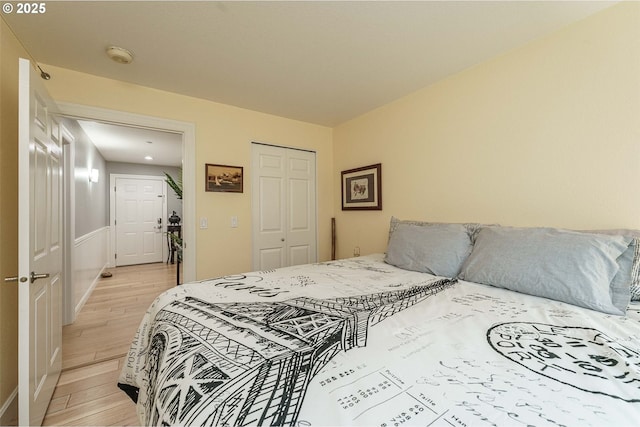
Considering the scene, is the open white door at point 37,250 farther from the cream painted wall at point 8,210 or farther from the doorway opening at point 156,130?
the doorway opening at point 156,130

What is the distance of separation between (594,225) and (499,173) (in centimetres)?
64

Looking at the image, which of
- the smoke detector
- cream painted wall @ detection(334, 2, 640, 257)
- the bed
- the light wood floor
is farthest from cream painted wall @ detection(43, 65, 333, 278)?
cream painted wall @ detection(334, 2, 640, 257)

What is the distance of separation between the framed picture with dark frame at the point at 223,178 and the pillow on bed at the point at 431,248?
5.81 feet

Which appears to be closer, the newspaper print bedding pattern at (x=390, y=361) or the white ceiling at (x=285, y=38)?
the newspaper print bedding pattern at (x=390, y=361)

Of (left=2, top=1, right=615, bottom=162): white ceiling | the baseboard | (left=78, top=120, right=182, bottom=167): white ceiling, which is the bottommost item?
the baseboard

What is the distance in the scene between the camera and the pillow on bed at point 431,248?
1846 millimetres

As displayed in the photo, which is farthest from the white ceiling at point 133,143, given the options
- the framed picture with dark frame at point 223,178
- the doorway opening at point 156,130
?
the framed picture with dark frame at point 223,178

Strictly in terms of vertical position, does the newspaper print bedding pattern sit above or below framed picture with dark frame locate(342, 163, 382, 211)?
below

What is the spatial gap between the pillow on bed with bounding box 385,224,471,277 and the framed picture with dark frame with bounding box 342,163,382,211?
2.78 feet

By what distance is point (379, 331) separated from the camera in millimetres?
970

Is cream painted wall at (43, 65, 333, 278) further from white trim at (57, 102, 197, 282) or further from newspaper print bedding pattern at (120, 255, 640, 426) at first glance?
newspaper print bedding pattern at (120, 255, 640, 426)

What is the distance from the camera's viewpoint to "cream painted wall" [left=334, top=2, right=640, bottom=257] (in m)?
1.53

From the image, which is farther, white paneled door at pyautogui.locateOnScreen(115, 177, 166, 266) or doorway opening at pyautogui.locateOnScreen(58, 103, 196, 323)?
white paneled door at pyautogui.locateOnScreen(115, 177, 166, 266)

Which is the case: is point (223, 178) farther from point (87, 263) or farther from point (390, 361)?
point (87, 263)
